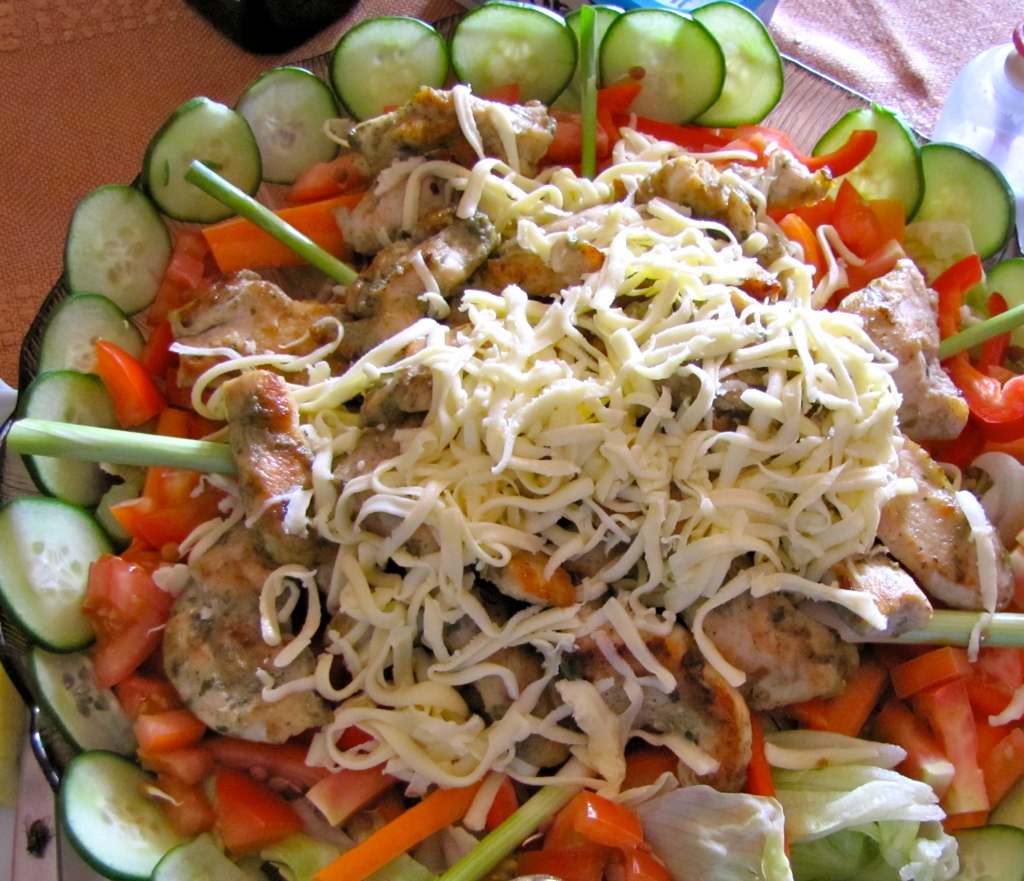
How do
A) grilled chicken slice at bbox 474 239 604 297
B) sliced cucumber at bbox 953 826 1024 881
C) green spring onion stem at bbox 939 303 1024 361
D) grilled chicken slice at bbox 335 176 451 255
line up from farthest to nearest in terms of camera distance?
1. grilled chicken slice at bbox 335 176 451 255
2. green spring onion stem at bbox 939 303 1024 361
3. grilled chicken slice at bbox 474 239 604 297
4. sliced cucumber at bbox 953 826 1024 881

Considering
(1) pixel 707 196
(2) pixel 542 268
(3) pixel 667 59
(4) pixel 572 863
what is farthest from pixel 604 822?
(3) pixel 667 59

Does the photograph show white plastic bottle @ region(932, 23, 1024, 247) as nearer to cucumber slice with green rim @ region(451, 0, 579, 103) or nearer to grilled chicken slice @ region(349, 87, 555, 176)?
cucumber slice with green rim @ region(451, 0, 579, 103)

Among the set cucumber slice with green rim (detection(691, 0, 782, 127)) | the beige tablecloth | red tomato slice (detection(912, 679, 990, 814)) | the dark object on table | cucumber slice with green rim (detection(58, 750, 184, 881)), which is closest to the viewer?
cucumber slice with green rim (detection(58, 750, 184, 881))

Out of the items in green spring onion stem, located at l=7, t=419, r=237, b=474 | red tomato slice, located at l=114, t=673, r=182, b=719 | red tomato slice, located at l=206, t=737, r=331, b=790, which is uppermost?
green spring onion stem, located at l=7, t=419, r=237, b=474

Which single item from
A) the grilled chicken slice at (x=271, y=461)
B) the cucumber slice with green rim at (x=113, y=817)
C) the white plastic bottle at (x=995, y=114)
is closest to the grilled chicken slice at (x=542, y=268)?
the grilled chicken slice at (x=271, y=461)

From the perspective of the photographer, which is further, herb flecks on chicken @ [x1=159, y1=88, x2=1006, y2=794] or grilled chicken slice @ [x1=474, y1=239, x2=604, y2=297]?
grilled chicken slice @ [x1=474, y1=239, x2=604, y2=297]

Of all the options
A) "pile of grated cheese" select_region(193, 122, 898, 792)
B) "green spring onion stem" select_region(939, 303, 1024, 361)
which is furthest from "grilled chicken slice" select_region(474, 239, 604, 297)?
"green spring onion stem" select_region(939, 303, 1024, 361)

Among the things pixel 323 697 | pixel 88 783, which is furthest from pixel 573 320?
pixel 88 783

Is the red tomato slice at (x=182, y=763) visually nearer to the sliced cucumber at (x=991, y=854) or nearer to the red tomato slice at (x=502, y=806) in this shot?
the red tomato slice at (x=502, y=806)
